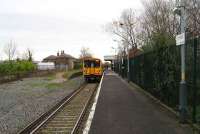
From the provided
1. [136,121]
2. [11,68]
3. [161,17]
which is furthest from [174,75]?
[11,68]

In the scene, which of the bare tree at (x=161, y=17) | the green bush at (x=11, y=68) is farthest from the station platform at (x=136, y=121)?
the green bush at (x=11, y=68)

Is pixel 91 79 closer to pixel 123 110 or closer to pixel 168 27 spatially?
pixel 168 27

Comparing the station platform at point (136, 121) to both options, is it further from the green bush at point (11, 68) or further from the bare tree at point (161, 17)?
the green bush at point (11, 68)

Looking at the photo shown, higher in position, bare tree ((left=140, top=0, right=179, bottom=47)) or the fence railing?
bare tree ((left=140, top=0, right=179, bottom=47))

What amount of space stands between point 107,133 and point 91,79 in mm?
41771

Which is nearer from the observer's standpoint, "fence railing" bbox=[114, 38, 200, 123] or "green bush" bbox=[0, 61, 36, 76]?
"fence railing" bbox=[114, 38, 200, 123]

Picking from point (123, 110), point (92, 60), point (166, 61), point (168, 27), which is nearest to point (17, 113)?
point (123, 110)

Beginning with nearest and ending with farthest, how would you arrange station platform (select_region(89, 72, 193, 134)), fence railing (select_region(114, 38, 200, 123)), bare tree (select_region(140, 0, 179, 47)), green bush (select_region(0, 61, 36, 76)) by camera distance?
station platform (select_region(89, 72, 193, 134)), fence railing (select_region(114, 38, 200, 123)), bare tree (select_region(140, 0, 179, 47)), green bush (select_region(0, 61, 36, 76))

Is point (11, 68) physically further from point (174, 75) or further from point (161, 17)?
point (174, 75)

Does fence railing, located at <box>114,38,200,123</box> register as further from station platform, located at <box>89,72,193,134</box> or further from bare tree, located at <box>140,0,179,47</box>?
bare tree, located at <box>140,0,179,47</box>

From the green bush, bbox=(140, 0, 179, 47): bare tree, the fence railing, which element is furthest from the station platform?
the green bush

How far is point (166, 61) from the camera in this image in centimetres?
1675

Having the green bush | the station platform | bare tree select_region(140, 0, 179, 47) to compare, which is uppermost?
bare tree select_region(140, 0, 179, 47)

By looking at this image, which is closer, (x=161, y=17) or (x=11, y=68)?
(x=161, y=17)
